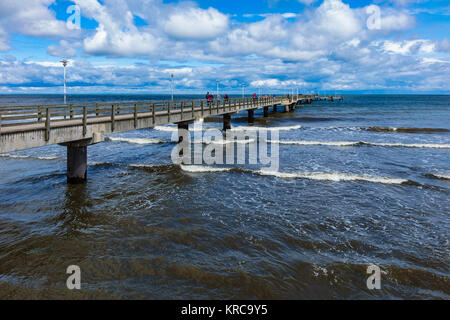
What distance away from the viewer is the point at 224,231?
32.4 feet

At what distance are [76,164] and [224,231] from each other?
346 inches

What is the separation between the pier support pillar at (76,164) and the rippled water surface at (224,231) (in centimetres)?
54

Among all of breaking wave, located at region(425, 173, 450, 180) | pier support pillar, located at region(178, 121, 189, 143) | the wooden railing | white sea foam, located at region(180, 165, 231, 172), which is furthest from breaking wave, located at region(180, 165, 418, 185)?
pier support pillar, located at region(178, 121, 189, 143)

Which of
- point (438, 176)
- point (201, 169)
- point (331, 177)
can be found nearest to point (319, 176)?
point (331, 177)

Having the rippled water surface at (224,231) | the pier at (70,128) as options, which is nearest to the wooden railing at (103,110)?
the pier at (70,128)

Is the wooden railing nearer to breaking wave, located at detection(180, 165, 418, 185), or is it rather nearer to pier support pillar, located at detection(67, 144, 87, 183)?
pier support pillar, located at detection(67, 144, 87, 183)

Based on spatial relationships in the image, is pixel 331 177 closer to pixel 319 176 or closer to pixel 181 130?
pixel 319 176

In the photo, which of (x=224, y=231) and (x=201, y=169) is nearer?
(x=224, y=231)

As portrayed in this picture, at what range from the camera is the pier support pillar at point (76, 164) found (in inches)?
575

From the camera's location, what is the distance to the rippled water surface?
Result: 7117 millimetres

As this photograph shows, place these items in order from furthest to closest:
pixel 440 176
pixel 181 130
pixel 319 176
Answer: pixel 181 130 < pixel 440 176 < pixel 319 176
